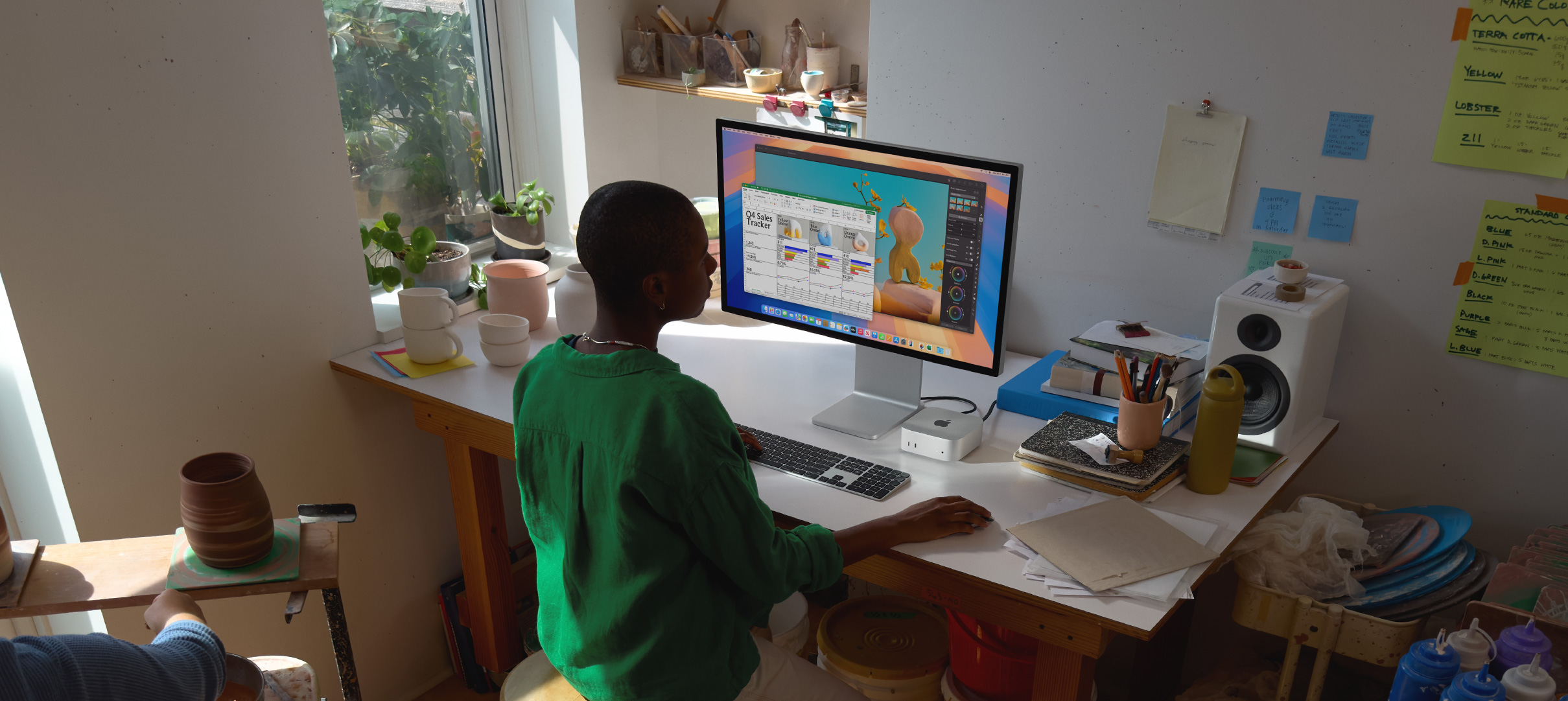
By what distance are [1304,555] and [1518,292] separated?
1.77 feet

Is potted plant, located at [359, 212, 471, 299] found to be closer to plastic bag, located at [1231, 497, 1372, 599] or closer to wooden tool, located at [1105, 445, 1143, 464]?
wooden tool, located at [1105, 445, 1143, 464]

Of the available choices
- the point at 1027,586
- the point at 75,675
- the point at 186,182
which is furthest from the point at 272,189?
the point at 1027,586

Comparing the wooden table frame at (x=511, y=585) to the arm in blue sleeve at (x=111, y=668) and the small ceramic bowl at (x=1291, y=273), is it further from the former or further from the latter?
the arm in blue sleeve at (x=111, y=668)

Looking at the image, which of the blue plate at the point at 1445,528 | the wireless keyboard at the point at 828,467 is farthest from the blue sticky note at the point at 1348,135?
the wireless keyboard at the point at 828,467

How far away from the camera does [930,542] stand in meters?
1.42

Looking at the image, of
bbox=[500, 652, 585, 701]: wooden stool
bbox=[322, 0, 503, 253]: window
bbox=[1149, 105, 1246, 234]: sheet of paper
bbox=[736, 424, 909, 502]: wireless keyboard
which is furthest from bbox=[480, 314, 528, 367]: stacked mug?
bbox=[1149, 105, 1246, 234]: sheet of paper

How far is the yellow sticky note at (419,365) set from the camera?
6.50 feet

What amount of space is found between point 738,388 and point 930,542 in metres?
0.61

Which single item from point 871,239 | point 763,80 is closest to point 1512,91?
point 871,239

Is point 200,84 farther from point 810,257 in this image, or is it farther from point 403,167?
point 810,257

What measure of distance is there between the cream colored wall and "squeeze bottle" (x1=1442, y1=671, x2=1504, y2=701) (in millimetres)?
1900

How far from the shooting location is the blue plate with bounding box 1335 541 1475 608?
4.97ft

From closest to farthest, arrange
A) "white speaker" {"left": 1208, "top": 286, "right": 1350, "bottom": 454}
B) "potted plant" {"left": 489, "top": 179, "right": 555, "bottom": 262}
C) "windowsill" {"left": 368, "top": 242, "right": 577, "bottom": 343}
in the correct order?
1. "white speaker" {"left": 1208, "top": 286, "right": 1350, "bottom": 454}
2. "windowsill" {"left": 368, "top": 242, "right": 577, "bottom": 343}
3. "potted plant" {"left": 489, "top": 179, "right": 555, "bottom": 262}

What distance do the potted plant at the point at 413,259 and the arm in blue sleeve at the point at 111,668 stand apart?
109 cm
